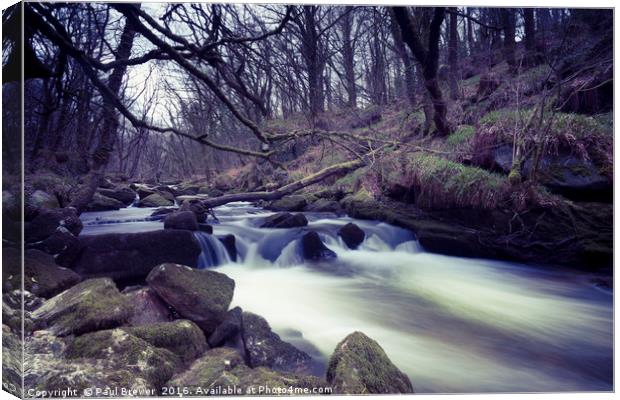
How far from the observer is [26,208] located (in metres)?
1.79

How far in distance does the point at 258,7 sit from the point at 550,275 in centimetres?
263

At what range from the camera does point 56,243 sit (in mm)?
1817

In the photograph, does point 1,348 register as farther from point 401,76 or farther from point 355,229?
point 401,76

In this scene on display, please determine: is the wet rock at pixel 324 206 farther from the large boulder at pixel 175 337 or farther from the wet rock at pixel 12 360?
the wet rock at pixel 12 360

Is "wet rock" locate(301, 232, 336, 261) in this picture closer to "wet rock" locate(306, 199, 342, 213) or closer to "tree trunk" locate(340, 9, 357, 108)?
"wet rock" locate(306, 199, 342, 213)

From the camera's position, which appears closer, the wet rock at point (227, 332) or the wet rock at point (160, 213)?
the wet rock at point (227, 332)

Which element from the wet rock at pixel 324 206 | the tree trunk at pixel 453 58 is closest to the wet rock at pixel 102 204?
the wet rock at pixel 324 206

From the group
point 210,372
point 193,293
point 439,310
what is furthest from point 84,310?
point 439,310

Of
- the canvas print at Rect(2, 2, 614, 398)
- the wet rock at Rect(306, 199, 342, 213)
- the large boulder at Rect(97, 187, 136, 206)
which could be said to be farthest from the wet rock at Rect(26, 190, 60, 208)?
the wet rock at Rect(306, 199, 342, 213)

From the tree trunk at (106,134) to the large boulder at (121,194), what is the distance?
0.22 ft

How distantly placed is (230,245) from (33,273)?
114 centimetres

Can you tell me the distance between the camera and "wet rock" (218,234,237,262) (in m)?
2.24

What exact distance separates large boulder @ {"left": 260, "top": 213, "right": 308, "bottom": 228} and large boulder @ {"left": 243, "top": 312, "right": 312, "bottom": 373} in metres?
0.71

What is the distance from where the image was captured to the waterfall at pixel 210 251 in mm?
2141
